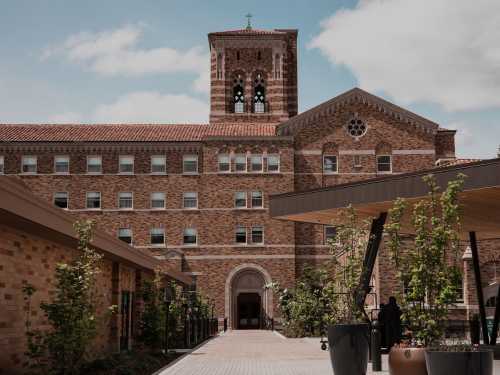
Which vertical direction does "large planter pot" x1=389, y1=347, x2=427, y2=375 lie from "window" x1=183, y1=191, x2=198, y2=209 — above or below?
below

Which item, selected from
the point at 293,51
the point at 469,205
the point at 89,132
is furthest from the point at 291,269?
the point at 469,205

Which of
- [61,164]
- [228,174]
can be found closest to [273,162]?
[228,174]

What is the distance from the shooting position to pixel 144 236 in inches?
1973

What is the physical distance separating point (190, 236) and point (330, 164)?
35.7 feet

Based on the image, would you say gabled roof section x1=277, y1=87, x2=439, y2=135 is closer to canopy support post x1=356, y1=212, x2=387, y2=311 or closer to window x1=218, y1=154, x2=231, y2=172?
window x1=218, y1=154, x2=231, y2=172

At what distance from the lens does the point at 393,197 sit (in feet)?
60.2

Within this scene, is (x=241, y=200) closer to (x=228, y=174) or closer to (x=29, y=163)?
(x=228, y=174)

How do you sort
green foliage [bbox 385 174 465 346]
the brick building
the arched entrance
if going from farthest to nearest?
the brick building → the arched entrance → green foliage [bbox 385 174 465 346]

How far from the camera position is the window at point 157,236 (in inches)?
1971

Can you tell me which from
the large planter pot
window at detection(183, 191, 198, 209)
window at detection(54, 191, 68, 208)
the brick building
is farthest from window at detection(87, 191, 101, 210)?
the large planter pot

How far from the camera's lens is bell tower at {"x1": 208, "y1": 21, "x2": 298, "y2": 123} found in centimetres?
5819

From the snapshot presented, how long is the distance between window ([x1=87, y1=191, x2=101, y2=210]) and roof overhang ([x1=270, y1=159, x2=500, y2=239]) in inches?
1169

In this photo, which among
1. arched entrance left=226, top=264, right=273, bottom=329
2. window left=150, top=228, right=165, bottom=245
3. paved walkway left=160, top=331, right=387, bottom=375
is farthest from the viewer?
window left=150, top=228, right=165, bottom=245

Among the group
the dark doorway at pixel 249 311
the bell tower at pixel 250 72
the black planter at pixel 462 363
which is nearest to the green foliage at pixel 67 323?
the black planter at pixel 462 363
